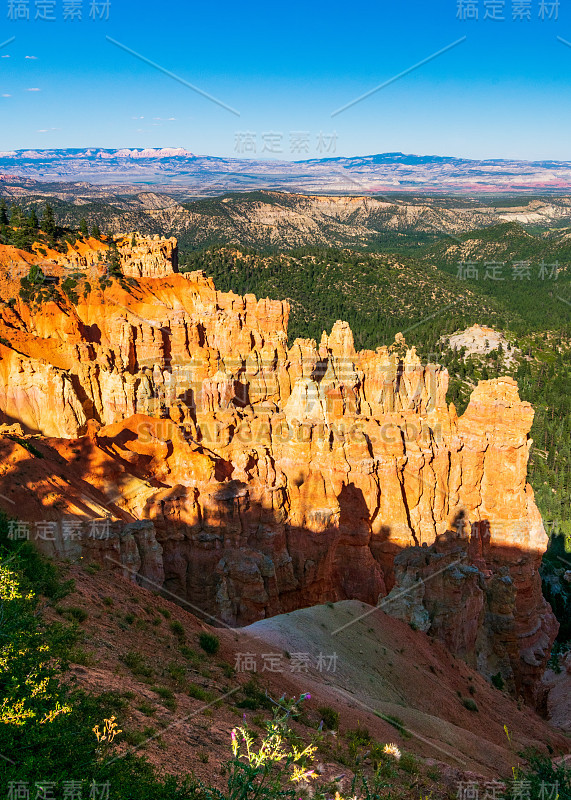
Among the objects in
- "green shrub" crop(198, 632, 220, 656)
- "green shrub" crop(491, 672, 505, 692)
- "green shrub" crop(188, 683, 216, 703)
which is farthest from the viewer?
"green shrub" crop(491, 672, 505, 692)

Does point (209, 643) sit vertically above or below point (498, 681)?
above

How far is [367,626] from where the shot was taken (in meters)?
22.0

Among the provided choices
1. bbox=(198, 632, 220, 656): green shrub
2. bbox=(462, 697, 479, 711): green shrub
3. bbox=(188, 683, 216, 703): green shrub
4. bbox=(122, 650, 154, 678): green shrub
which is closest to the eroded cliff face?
bbox=(462, 697, 479, 711): green shrub

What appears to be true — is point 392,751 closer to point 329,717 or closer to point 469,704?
point 329,717

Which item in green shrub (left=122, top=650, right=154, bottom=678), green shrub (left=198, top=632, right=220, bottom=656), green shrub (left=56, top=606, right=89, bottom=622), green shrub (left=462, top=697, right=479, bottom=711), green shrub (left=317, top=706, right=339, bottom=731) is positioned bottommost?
green shrub (left=462, top=697, right=479, bottom=711)

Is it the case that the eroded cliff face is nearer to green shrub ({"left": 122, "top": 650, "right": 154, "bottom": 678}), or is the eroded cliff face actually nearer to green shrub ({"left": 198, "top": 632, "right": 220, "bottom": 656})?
green shrub ({"left": 198, "top": 632, "right": 220, "bottom": 656})

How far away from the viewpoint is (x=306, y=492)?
27969 mm

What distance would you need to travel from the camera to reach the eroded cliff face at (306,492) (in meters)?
23.6

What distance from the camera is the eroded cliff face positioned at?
23.6 metres

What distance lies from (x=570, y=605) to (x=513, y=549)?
2284 cm

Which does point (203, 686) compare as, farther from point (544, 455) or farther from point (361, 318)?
point (361, 318)

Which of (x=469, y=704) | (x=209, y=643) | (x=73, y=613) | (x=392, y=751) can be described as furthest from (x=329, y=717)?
(x=469, y=704)

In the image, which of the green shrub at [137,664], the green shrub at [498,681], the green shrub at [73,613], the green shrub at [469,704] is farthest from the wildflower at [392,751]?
the green shrub at [498,681]

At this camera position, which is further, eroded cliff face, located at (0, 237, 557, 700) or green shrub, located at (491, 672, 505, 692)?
green shrub, located at (491, 672, 505, 692)
